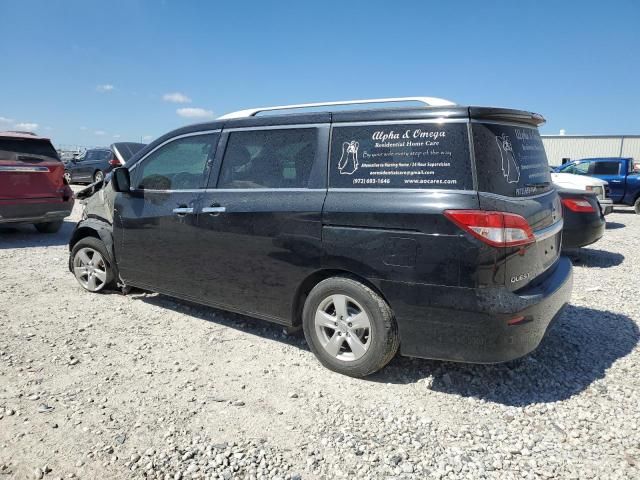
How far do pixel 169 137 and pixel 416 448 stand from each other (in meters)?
3.50

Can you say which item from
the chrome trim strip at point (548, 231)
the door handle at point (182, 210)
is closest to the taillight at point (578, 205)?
the chrome trim strip at point (548, 231)

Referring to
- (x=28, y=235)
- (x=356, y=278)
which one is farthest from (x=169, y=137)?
(x=28, y=235)

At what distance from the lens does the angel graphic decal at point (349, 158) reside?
3.27 meters

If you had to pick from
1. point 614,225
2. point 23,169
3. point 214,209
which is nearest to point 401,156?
point 214,209

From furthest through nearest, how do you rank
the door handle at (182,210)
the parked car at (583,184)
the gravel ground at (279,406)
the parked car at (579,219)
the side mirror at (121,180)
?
the parked car at (583,184)
the parked car at (579,219)
the side mirror at (121,180)
the door handle at (182,210)
the gravel ground at (279,406)

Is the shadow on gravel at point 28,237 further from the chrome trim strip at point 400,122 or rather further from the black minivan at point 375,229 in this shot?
the chrome trim strip at point 400,122

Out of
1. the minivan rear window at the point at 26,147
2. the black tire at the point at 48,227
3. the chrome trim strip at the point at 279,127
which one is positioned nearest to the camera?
the chrome trim strip at the point at 279,127

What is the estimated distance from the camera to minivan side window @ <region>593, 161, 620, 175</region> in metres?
13.8

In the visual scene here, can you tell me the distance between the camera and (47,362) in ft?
11.8

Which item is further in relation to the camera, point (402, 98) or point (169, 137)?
point (169, 137)

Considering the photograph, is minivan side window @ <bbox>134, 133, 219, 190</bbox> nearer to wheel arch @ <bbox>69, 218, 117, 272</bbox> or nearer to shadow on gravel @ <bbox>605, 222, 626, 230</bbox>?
wheel arch @ <bbox>69, 218, 117, 272</bbox>

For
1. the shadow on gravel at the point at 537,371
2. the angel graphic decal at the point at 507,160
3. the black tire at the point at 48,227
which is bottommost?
the shadow on gravel at the point at 537,371

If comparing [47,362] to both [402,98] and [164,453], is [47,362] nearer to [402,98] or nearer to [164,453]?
[164,453]

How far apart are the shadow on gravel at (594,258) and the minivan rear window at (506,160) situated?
4.46 metres
